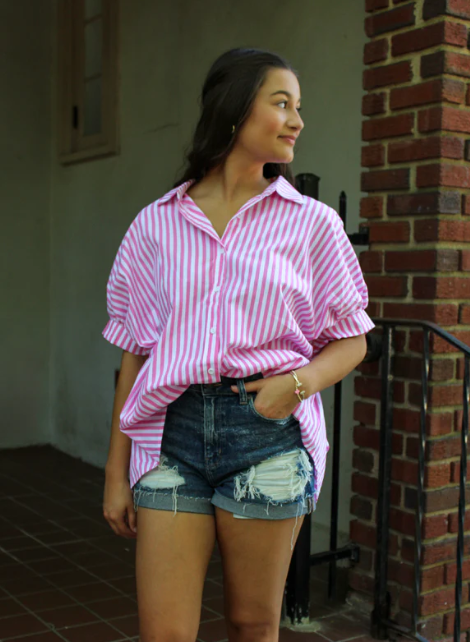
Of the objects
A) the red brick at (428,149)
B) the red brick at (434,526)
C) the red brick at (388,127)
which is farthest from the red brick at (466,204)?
the red brick at (434,526)

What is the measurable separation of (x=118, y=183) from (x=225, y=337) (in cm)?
422

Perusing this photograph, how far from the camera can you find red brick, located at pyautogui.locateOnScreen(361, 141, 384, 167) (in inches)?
128

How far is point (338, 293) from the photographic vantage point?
1.93m

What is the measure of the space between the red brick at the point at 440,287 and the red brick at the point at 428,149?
437 millimetres

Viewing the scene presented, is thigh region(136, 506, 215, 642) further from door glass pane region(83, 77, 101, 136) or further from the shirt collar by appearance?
door glass pane region(83, 77, 101, 136)

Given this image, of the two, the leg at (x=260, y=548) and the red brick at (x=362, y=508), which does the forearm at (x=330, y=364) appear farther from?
the red brick at (x=362, y=508)

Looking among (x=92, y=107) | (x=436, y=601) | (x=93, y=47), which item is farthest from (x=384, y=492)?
(x=93, y=47)

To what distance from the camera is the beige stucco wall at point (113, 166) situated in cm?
413

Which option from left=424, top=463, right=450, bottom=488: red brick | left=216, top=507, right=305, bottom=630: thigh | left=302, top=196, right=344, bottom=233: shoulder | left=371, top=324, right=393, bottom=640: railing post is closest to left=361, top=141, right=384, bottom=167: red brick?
left=371, top=324, right=393, bottom=640: railing post

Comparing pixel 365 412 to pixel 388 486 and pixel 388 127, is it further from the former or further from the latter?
pixel 388 127

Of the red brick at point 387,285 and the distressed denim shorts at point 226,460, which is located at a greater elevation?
the red brick at point 387,285

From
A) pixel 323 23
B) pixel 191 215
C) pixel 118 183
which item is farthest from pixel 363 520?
pixel 118 183

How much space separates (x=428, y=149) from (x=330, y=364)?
1410 mm

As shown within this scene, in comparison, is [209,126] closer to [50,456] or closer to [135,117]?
[135,117]
